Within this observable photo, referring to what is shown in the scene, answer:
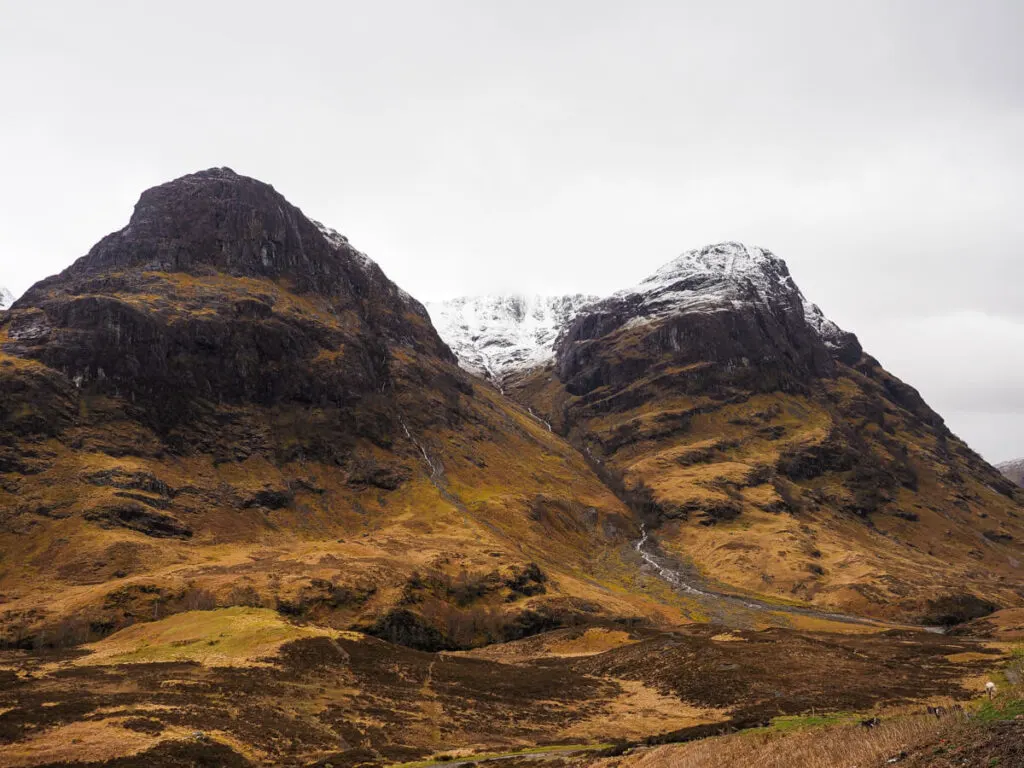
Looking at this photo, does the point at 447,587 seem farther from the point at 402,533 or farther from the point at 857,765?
the point at 857,765

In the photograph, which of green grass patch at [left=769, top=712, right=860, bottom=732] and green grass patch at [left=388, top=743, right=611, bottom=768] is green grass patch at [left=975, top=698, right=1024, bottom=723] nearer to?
green grass patch at [left=769, top=712, right=860, bottom=732]

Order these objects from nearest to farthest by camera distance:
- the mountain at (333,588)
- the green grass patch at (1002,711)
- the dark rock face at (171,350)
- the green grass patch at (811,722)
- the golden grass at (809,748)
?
1. the green grass patch at (1002,711)
2. the golden grass at (809,748)
3. the green grass patch at (811,722)
4. the mountain at (333,588)
5. the dark rock face at (171,350)

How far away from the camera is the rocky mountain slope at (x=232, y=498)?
10338 cm

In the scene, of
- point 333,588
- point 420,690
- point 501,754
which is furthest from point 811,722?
point 333,588

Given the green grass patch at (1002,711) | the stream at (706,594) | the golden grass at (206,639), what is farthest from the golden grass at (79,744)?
the stream at (706,594)

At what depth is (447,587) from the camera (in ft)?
389

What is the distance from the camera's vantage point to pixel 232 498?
14762 cm

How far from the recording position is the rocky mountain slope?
103375 millimetres

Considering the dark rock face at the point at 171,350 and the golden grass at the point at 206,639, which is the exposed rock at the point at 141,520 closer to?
the dark rock face at the point at 171,350

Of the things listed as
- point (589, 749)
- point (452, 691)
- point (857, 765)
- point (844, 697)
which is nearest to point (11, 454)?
point (452, 691)

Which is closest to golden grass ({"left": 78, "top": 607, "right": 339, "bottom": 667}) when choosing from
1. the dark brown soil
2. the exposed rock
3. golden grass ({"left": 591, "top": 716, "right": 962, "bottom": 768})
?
the dark brown soil

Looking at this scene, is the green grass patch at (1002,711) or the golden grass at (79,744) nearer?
the green grass patch at (1002,711)

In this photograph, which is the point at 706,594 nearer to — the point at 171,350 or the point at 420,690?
the point at 420,690

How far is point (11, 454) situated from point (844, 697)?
143876 mm
